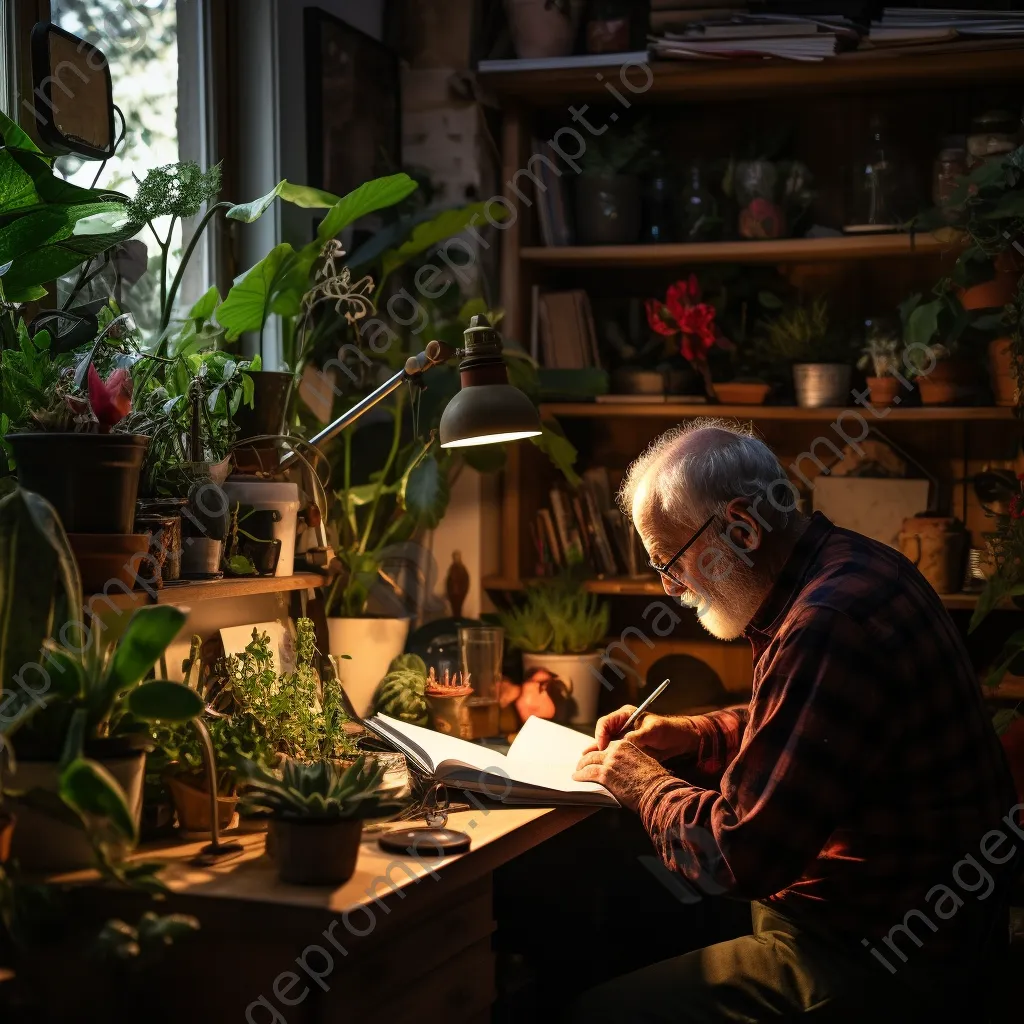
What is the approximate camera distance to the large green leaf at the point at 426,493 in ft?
8.94

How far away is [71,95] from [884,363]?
1.93 meters

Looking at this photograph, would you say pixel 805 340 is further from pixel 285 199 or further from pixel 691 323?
pixel 285 199

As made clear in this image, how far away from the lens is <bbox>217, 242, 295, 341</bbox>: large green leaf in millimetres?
2283

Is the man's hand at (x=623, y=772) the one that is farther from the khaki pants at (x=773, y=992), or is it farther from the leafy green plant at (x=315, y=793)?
the leafy green plant at (x=315, y=793)

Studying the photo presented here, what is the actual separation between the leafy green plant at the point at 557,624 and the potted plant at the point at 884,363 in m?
0.84

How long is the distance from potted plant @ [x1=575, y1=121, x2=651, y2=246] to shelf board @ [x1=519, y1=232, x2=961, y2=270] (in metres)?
0.06

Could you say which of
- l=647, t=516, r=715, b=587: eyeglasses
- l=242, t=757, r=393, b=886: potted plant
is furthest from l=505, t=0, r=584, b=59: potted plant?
l=242, t=757, r=393, b=886: potted plant

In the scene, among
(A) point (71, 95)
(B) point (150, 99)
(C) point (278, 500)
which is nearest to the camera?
(A) point (71, 95)

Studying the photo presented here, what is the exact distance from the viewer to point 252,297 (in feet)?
7.68

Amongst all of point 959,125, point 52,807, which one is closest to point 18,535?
point 52,807

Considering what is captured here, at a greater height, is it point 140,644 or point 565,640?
point 140,644

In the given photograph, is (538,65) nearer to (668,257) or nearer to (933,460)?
(668,257)

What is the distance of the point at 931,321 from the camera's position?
2.90 m

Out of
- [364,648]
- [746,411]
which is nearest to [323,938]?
[364,648]
